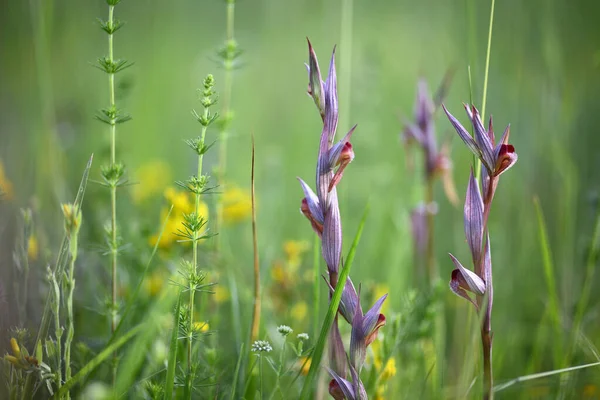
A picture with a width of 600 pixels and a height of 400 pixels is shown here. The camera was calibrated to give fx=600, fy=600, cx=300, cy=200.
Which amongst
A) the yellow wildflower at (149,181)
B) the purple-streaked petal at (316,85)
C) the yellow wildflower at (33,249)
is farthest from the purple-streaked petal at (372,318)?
the yellow wildflower at (149,181)

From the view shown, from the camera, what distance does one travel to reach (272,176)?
3314 millimetres

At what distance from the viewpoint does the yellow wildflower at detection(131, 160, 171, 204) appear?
A: 292 centimetres

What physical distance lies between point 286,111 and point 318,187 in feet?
13.8

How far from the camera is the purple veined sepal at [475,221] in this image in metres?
1.08

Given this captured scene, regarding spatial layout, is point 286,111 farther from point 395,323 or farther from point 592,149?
point 395,323

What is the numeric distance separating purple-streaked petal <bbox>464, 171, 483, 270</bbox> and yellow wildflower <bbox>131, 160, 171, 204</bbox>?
1990 millimetres

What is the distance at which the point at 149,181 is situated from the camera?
3123mm

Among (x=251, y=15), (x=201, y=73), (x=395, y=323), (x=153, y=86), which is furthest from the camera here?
(x=251, y=15)

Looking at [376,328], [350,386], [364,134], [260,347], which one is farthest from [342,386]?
[364,134]

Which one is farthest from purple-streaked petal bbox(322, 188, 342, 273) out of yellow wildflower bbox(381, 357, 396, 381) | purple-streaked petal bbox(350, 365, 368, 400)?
yellow wildflower bbox(381, 357, 396, 381)

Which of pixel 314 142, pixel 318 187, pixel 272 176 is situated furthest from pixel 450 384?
pixel 314 142

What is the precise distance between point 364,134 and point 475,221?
2.36m

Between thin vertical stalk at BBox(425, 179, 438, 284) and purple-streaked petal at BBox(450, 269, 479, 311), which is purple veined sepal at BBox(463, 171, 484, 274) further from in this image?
thin vertical stalk at BBox(425, 179, 438, 284)

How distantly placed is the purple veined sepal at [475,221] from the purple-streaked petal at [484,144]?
0.15 ft
